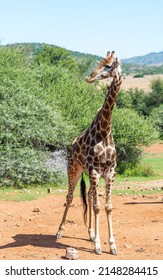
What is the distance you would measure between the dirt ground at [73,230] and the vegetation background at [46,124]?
2474 millimetres

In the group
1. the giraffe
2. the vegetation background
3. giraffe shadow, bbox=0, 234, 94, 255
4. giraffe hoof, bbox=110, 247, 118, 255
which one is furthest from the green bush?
giraffe hoof, bbox=110, 247, 118, 255

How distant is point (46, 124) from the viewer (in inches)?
730

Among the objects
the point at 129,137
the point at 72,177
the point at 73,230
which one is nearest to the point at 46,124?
the point at 129,137

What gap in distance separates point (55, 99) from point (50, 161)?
3860 mm

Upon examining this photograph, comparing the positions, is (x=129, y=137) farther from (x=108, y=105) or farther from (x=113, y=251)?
(x=113, y=251)

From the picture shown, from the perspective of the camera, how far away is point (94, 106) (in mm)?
22781

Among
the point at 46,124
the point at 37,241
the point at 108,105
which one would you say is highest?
the point at 108,105

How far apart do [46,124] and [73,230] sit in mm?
8279

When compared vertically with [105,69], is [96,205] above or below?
below

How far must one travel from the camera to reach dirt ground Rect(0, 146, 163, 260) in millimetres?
8820

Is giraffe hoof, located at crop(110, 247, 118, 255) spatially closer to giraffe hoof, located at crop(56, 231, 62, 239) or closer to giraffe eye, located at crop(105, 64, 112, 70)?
giraffe hoof, located at crop(56, 231, 62, 239)

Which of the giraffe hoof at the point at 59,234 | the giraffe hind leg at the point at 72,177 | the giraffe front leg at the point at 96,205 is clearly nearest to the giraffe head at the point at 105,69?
the giraffe front leg at the point at 96,205

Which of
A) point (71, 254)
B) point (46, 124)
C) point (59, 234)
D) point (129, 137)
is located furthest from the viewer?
point (129, 137)

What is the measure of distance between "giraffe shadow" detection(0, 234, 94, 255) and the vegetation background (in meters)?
6.25
